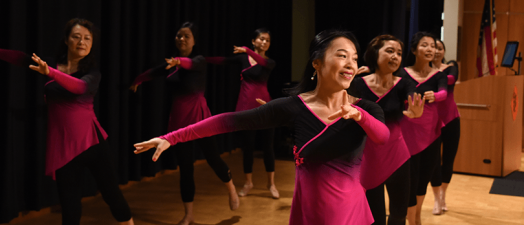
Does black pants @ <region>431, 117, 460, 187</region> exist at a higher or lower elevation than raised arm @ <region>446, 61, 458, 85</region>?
lower

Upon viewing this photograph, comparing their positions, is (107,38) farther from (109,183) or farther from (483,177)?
(483,177)

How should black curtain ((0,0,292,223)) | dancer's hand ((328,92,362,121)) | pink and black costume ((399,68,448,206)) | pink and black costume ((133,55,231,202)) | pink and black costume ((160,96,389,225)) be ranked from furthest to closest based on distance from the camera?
pink and black costume ((133,55,231,202)) < black curtain ((0,0,292,223)) < pink and black costume ((399,68,448,206)) < pink and black costume ((160,96,389,225)) < dancer's hand ((328,92,362,121))

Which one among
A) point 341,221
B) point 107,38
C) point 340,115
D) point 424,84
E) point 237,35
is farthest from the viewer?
point 237,35

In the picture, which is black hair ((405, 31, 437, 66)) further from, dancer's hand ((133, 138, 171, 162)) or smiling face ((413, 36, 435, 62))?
dancer's hand ((133, 138, 171, 162))

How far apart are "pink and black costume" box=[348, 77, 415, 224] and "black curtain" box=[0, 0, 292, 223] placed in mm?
1886

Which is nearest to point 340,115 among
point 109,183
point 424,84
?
point 109,183

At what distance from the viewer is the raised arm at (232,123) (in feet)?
5.79

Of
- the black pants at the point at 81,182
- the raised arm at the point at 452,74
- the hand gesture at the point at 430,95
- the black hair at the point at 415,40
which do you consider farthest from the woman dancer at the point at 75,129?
the raised arm at the point at 452,74

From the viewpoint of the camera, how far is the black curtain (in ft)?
12.3

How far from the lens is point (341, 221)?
5.98 ft

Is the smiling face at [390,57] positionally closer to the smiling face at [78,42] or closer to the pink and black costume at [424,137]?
the pink and black costume at [424,137]

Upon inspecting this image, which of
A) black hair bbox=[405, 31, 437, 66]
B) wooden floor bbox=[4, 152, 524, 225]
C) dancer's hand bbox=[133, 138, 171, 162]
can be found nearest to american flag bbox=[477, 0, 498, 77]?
wooden floor bbox=[4, 152, 524, 225]

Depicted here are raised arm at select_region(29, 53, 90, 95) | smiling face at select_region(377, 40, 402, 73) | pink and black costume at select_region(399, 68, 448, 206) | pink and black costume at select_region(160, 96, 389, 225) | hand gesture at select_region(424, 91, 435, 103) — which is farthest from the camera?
hand gesture at select_region(424, 91, 435, 103)

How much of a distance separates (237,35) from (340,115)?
549 cm
